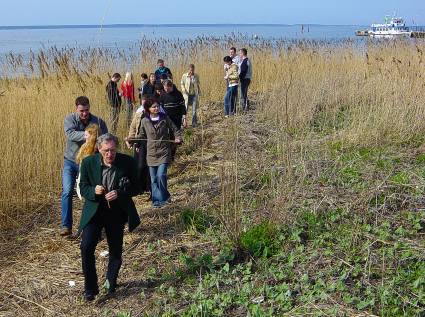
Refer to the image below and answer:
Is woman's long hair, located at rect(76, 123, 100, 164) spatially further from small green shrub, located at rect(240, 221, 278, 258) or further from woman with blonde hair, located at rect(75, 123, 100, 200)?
small green shrub, located at rect(240, 221, 278, 258)

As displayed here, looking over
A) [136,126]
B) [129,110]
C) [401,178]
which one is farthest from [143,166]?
[129,110]

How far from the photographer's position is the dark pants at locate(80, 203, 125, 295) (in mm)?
4215

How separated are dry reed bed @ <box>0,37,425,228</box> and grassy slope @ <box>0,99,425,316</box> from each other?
70 centimetres

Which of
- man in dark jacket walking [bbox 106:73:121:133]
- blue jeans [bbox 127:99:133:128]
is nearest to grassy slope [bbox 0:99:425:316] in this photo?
man in dark jacket walking [bbox 106:73:121:133]

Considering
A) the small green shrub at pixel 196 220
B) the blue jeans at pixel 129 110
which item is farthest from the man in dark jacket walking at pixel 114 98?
the small green shrub at pixel 196 220

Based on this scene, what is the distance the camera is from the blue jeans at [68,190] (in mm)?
5684

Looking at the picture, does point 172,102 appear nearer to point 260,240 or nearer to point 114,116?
point 114,116

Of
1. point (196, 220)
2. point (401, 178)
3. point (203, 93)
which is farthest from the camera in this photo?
point (203, 93)

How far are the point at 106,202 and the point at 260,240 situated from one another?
1.44 meters

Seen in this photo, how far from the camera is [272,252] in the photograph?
4.62 m

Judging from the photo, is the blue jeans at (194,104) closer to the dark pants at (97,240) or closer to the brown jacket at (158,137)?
the brown jacket at (158,137)

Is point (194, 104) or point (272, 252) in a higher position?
point (194, 104)

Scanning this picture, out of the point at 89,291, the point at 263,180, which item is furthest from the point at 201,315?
the point at 263,180

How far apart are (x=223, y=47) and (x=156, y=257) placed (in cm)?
1265
